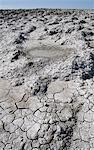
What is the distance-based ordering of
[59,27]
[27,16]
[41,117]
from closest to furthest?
[41,117] → [59,27] → [27,16]

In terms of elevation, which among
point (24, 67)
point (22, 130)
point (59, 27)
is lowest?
point (22, 130)

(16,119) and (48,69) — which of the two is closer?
(16,119)

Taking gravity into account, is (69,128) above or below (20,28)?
below

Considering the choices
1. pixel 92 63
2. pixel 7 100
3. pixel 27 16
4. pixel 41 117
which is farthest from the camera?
pixel 27 16

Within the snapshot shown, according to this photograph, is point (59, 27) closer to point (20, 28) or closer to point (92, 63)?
point (20, 28)

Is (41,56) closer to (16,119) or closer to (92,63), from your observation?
(92,63)

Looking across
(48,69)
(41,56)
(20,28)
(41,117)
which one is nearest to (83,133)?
(41,117)

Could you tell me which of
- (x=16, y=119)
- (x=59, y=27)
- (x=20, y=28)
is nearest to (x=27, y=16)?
(x=20, y=28)
